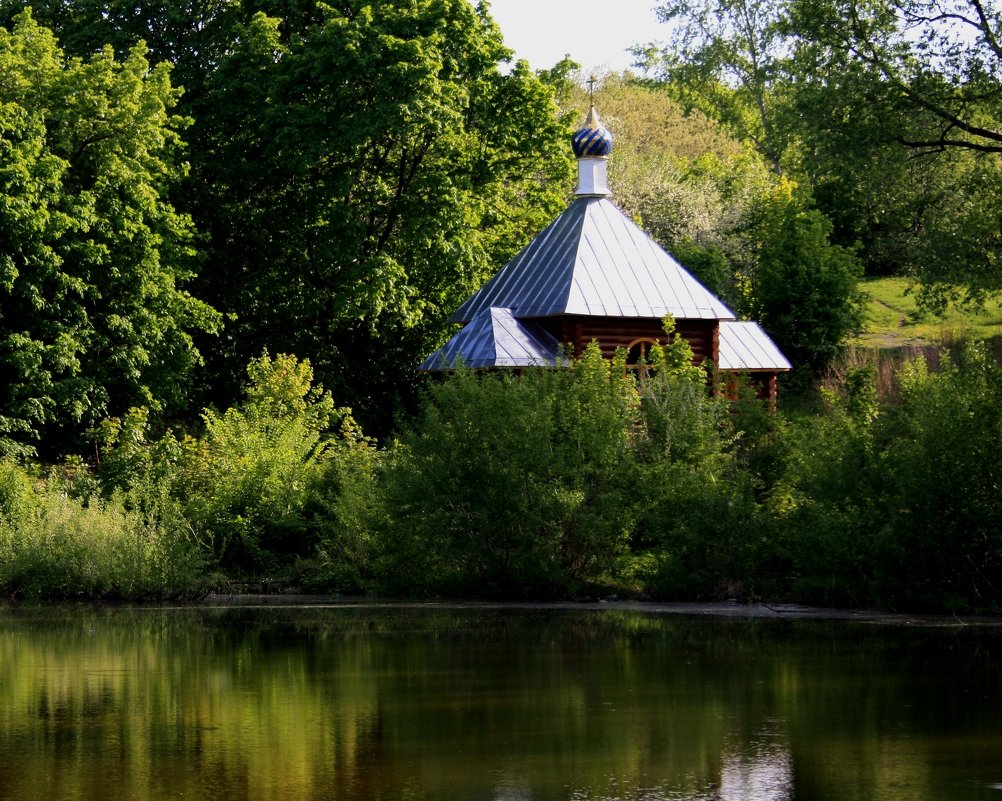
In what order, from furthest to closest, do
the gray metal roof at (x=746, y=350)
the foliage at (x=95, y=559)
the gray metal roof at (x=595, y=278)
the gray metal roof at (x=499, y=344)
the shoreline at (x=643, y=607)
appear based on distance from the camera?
the gray metal roof at (x=746, y=350)
the gray metal roof at (x=595, y=278)
the gray metal roof at (x=499, y=344)
the foliage at (x=95, y=559)
the shoreline at (x=643, y=607)

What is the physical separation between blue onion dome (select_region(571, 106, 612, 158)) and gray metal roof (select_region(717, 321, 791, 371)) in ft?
17.0

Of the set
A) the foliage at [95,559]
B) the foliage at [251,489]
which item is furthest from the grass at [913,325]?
the foliage at [95,559]

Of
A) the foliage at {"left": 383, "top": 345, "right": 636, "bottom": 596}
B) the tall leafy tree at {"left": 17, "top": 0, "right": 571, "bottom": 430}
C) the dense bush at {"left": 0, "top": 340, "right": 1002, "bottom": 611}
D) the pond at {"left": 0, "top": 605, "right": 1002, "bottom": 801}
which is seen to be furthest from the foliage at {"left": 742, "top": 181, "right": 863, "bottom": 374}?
the pond at {"left": 0, "top": 605, "right": 1002, "bottom": 801}

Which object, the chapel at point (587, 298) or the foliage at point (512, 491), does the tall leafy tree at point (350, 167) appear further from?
the foliage at point (512, 491)

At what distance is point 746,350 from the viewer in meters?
36.9

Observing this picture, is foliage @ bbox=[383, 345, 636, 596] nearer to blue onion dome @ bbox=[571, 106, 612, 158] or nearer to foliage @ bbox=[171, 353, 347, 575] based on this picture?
foliage @ bbox=[171, 353, 347, 575]

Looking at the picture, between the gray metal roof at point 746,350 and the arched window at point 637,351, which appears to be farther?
the gray metal roof at point 746,350

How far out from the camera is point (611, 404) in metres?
23.9

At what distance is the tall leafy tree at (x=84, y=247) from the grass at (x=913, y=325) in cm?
1920

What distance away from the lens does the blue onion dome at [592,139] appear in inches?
1356

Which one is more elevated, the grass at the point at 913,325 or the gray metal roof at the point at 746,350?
the grass at the point at 913,325

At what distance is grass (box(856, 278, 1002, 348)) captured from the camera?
145 ft

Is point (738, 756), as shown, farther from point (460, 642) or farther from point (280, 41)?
point (280, 41)

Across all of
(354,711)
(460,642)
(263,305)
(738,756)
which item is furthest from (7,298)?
(738,756)
